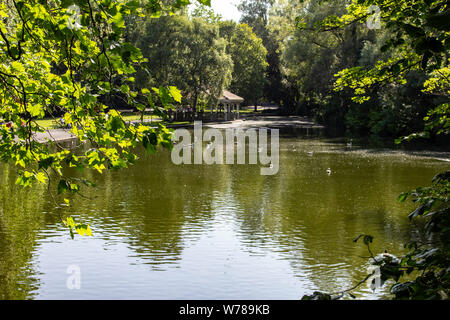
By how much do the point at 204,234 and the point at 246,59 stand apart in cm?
6495

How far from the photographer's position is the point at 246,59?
7588 centimetres

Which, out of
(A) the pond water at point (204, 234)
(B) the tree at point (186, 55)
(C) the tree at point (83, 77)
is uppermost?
(B) the tree at point (186, 55)

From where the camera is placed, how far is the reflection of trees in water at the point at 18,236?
9.14m

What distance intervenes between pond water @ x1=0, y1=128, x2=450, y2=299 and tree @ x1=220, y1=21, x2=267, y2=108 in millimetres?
55395

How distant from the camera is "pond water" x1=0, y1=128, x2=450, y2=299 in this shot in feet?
30.8

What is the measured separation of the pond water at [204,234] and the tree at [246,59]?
182 feet

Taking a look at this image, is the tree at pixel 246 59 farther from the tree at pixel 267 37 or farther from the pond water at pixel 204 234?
the pond water at pixel 204 234

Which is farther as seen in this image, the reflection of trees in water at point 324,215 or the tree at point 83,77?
the reflection of trees in water at point 324,215

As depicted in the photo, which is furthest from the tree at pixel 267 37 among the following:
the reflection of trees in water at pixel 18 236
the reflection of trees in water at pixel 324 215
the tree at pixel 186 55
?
the reflection of trees in water at pixel 18 236

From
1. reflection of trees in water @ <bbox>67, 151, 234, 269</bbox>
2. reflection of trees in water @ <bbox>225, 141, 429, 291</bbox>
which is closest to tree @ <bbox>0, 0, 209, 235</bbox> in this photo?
reflection of trees in water @ <bbox>67, 151, 234, 269</bbox>

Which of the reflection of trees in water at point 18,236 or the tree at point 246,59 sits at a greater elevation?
the tree at point 246,59

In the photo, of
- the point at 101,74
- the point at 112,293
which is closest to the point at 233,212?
the point at 112,293

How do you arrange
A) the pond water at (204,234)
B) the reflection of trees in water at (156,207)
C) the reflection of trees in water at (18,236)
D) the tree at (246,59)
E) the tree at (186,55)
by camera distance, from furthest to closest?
the tree at (246,59) → the tree at (186,55) → the reflection of trees in water at (156,207) → the pond water at (204,234) → the reflection of trees in water at (18,236)

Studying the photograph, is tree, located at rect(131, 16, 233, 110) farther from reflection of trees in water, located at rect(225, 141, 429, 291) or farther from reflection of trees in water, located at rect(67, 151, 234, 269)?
reflection of trees in water, located at rect(225, 141, 429, 291)
